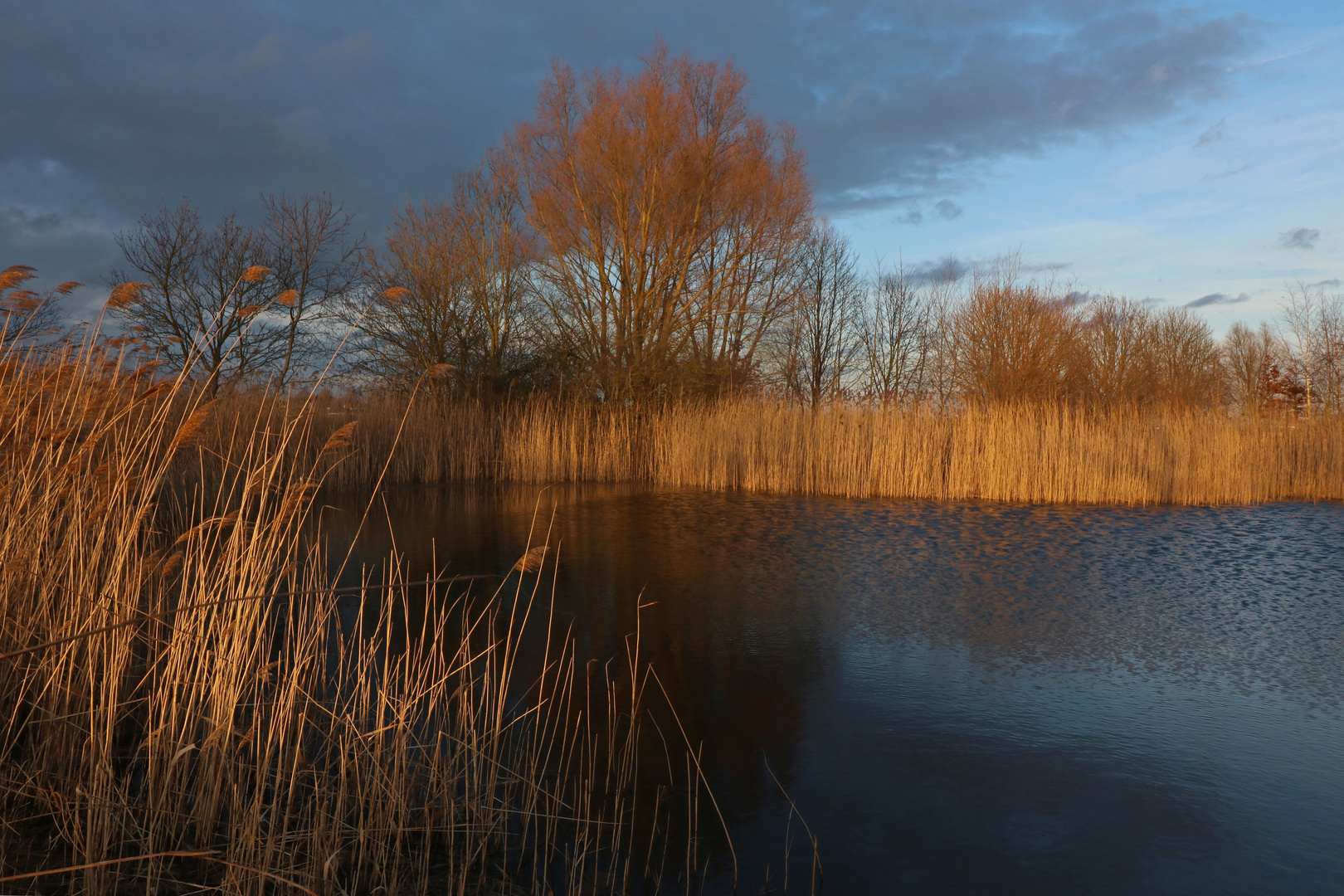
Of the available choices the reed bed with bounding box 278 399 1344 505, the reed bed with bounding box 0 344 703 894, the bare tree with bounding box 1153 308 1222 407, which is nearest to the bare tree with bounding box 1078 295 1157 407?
the bare tree with bounding box 1153 308 1222 407

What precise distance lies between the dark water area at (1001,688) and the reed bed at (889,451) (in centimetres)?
256

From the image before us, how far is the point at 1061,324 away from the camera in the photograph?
1845 centimetres

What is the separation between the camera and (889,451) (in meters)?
11.2

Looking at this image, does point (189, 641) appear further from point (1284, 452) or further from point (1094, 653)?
point (1284, 452)

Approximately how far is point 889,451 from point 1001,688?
7.74 meters

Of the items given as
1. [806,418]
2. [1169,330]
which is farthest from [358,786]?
[1169,330]

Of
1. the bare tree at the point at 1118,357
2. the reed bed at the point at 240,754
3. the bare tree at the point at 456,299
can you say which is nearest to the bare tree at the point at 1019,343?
the bare tree at the point at 1118,357

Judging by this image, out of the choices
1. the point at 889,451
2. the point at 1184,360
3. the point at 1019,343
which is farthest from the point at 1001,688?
the point at 1184,360

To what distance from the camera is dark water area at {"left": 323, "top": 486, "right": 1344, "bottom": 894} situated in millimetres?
Result: 2369

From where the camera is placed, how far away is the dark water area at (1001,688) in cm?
237

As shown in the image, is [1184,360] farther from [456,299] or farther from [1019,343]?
[456,299]

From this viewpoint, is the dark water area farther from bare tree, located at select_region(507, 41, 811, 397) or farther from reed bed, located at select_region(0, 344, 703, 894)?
bare tree, located at select_region(507, 41, 811, 397)

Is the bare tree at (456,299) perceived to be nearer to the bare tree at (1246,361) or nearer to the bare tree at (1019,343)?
the bare tree at (1019,343)

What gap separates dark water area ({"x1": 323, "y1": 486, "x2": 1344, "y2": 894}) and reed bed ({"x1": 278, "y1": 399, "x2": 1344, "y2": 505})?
2.56 meters
